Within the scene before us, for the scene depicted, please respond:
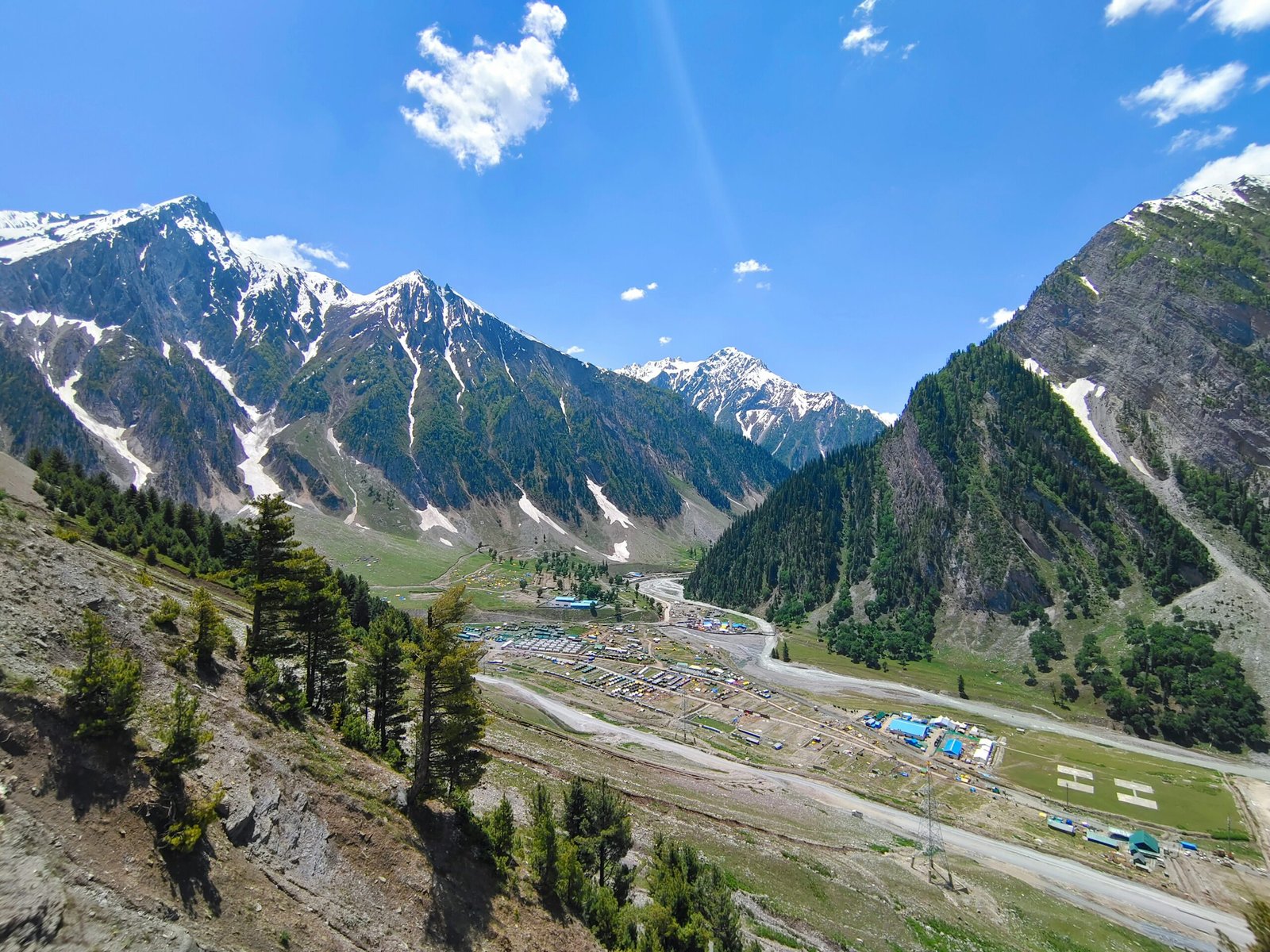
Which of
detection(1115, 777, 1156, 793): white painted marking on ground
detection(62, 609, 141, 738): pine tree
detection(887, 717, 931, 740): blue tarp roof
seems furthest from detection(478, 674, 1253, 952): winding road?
detection(62, 609, 141, 738): pine tree

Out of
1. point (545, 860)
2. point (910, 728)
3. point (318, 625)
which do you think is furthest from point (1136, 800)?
point (318, 625)

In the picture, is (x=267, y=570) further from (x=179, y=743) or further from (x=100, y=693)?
(x=179, y=743)

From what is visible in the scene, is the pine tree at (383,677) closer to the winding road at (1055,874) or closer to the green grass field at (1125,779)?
the winding road at (1055,874)

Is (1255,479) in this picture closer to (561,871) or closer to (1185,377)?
(1185,377)

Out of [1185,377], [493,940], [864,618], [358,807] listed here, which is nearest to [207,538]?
[358,807]

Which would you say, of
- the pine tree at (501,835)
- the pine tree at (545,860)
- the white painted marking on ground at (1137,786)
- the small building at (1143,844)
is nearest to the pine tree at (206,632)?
the pine tree at (501,835)

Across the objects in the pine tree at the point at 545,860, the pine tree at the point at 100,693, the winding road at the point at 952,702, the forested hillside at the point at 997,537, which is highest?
the forested hillside at the point at 997,537

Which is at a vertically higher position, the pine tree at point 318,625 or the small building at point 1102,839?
the pine tree at point 318,625
